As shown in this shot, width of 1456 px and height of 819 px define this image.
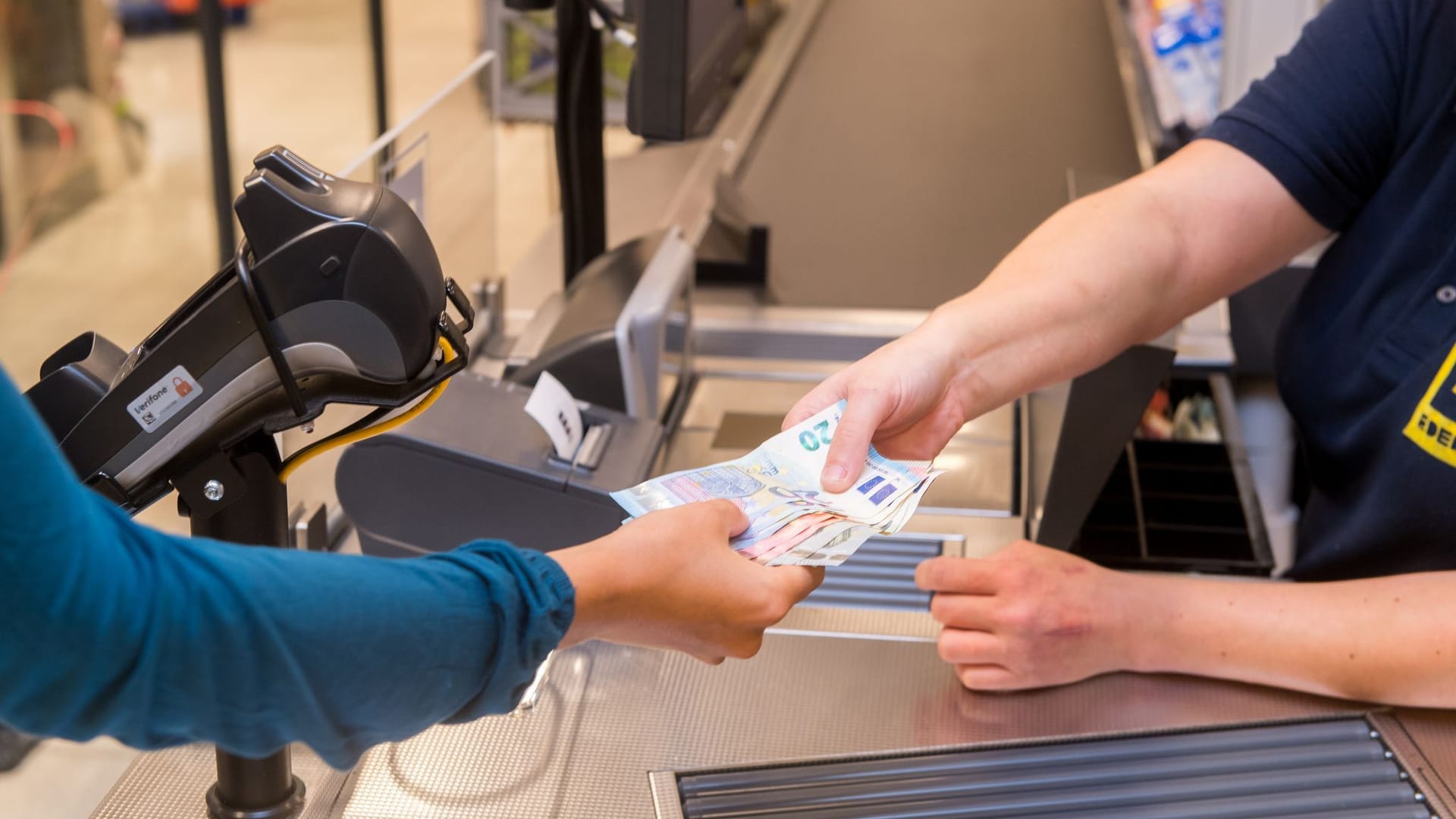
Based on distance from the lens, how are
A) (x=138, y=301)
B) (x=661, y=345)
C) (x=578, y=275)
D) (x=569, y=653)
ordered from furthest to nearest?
(x=138, y=301)
(x=578, y=275)
(x=661, y=345)
(x=569, y=653)

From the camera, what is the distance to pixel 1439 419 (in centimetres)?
126

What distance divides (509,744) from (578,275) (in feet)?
2.61

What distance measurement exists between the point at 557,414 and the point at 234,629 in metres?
0.62

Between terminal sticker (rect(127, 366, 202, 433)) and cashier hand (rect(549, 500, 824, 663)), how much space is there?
0.26 meters

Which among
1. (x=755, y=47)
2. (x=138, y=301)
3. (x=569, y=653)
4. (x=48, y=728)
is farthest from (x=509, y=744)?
(x=138, y=301)

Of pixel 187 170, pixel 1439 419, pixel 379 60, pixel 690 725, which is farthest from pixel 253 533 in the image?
pixel 187 170

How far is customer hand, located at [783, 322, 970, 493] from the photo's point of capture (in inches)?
47.4

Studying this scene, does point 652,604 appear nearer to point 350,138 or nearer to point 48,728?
point 48,728

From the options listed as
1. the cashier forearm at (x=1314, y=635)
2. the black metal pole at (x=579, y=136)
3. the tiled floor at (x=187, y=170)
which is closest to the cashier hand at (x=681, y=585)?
the cashier forearm at (x=1314, y=635)

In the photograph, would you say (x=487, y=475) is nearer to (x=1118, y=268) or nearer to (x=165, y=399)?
(x=165, y=399)

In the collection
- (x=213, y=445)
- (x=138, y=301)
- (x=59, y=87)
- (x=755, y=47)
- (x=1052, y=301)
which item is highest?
(x=213, y=445)

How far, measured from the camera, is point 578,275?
173cm

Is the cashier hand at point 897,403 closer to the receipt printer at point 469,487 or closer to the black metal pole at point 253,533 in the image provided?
the receipt printer at point 469,487

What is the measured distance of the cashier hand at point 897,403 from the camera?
1.20 metres
